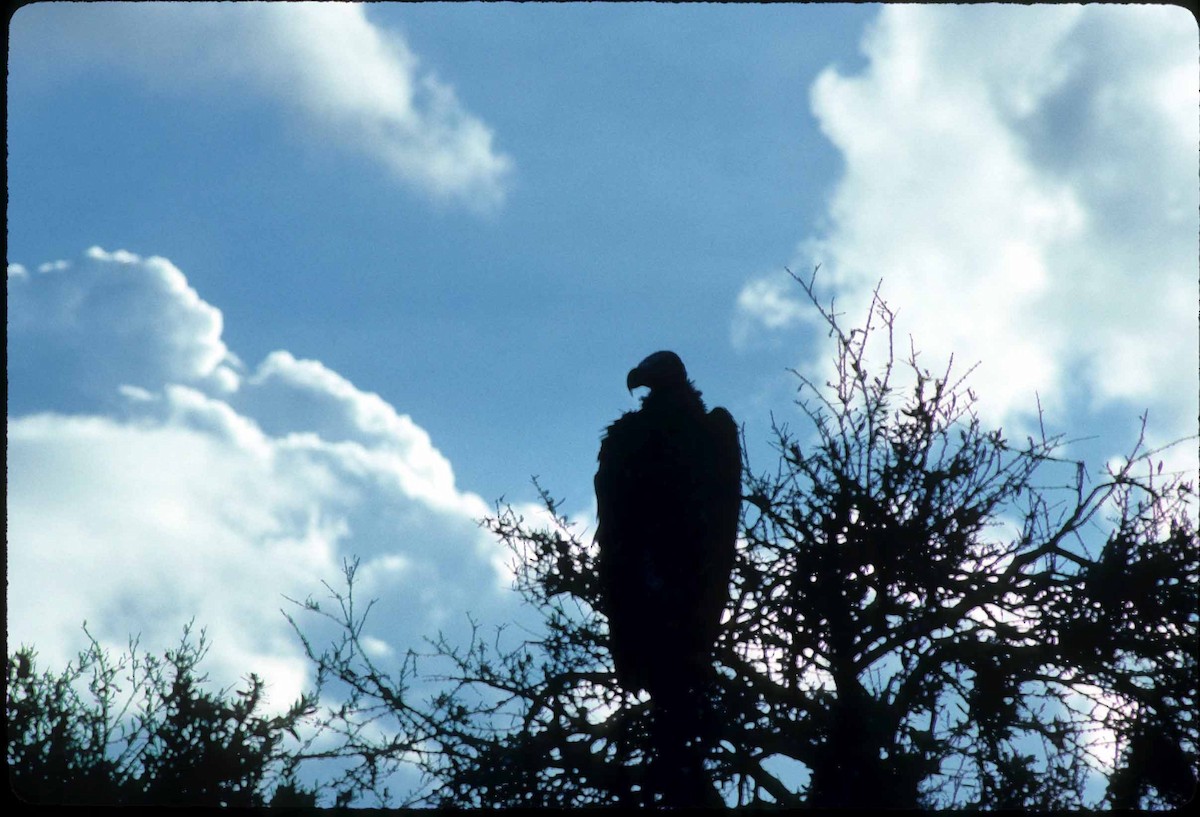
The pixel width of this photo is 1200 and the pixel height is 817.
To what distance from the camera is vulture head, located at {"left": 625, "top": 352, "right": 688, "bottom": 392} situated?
5.72 meters

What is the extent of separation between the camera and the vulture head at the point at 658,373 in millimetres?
5719

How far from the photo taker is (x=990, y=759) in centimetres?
467

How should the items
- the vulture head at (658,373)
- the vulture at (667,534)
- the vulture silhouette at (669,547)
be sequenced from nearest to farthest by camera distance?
the vulture silhouette at (669,547), the vulture at (667,534), the vulture head at (658,373)

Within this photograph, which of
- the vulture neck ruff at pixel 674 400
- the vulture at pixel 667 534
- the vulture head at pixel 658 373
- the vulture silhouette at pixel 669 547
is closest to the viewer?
the vulture silhouette at pixel 669 547

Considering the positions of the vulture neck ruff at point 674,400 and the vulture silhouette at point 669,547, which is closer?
the vulture silhouette at point 669,547

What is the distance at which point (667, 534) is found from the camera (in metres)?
5.03

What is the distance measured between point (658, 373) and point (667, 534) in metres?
1.08

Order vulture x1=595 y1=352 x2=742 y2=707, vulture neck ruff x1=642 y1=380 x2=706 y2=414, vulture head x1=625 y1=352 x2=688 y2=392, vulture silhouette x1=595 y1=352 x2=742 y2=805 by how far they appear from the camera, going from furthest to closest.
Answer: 1. vulture head x1=625 y1=352 x2=688 y2=392
2. vulture neck ruff x1=642 y1=380 x2=706 y2=414
3. vulture x1=595 y1=352 x2=742 y2=707
4. vulture silhouette x1=595 y1=352 x2=742 y2=805

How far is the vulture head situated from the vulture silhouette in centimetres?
2

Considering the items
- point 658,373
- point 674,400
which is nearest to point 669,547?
point 674,400

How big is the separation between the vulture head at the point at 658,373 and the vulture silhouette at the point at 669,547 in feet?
0.08

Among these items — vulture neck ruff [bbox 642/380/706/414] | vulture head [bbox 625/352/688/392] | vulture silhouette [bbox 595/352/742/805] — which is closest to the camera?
vulture silhouette [bbox 595/352/742/805]

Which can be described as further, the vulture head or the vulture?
the vulture head

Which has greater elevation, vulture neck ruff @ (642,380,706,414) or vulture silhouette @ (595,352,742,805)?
vulture neck ruff @ (642,380,706,414)
